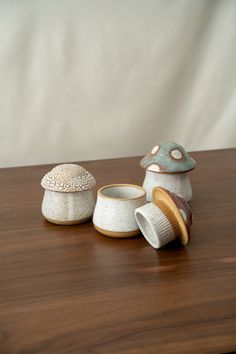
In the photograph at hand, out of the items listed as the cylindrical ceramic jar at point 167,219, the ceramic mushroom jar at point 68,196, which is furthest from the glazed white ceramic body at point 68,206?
the cylindrical ceramic jar at point 167,219

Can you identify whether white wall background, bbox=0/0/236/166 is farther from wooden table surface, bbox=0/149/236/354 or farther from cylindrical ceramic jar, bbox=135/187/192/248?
cylindrical ceramic jar, bbox=135/187/192/248

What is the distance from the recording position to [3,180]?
98cm

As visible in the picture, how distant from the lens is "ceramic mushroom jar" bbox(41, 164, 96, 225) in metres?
0.72

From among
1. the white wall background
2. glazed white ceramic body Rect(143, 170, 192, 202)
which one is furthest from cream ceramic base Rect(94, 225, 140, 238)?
the white wall background

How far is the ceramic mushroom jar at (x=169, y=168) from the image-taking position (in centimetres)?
77

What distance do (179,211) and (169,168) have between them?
14 centimetres

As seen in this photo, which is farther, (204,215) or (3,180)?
(3,180)

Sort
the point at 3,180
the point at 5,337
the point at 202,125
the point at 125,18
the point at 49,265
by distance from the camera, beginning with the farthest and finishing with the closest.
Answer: the point at 202,125, the point at 125,18, the point at 3,180, the point at 49,265, the point at 5,337

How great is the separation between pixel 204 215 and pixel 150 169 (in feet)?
0.39

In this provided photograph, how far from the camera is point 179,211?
0.64 meters

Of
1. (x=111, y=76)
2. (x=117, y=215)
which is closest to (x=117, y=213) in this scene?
(x=117, y=215)

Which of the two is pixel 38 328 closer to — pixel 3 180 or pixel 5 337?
pixel 5 337

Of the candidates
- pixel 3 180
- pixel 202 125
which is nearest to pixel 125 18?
pixel 202 125

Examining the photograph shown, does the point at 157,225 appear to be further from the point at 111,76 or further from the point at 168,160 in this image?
the point at 111,76
